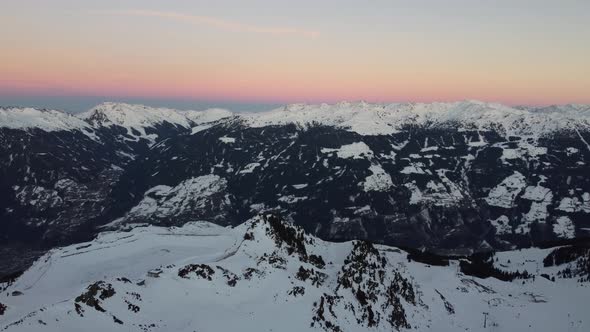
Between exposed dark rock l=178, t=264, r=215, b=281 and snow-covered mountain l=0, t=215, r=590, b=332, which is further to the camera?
exposed dark rock l=178, t=264, r=215, b=281

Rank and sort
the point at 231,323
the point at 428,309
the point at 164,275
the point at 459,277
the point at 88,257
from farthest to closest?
the point at 459,277 < the point at 88,257 < the point at 428,309 < the point at 164,275 < the point at 231,323

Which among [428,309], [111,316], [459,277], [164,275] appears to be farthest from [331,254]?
[111,316]

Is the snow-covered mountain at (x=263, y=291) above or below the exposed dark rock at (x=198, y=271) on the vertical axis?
below

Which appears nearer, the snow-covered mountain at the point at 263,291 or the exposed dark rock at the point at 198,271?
the snow-covered mountain at the point at 263,291

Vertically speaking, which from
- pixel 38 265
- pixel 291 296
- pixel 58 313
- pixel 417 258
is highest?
pixel 58 313

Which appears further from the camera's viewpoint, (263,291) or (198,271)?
(263,291)

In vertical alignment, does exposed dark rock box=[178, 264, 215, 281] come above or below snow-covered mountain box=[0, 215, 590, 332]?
above

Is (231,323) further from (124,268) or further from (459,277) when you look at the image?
(459,277)

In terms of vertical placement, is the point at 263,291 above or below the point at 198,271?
below
